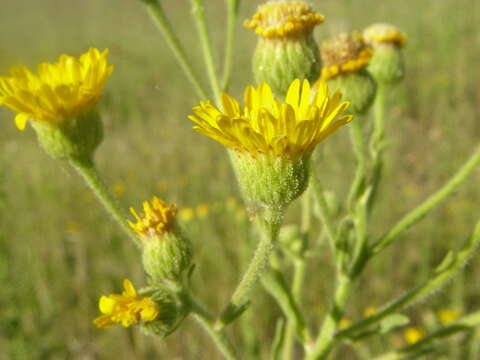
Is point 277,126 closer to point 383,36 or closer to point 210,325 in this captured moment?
point 210,325

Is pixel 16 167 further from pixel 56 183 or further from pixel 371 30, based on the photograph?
pixel 371 30

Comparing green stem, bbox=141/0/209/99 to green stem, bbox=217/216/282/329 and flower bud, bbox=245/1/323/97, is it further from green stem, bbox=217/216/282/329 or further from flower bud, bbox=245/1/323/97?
green stem, bbox=217/216/282/329

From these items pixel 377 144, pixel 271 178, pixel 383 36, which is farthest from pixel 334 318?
pixel 383 36

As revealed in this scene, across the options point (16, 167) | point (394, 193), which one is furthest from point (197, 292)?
point (16, 167)

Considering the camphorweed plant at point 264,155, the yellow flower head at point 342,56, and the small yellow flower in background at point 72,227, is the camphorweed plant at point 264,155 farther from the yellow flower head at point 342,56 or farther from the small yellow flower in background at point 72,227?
the small yellow flower in background at point 72,227

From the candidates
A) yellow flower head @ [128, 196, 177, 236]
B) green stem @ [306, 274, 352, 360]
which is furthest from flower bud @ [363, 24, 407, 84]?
yellow flower head @ [128, 196, 177, 236]

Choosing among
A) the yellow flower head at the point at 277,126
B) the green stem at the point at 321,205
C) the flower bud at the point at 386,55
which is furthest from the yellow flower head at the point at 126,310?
the flower bud at the point at 386,55
